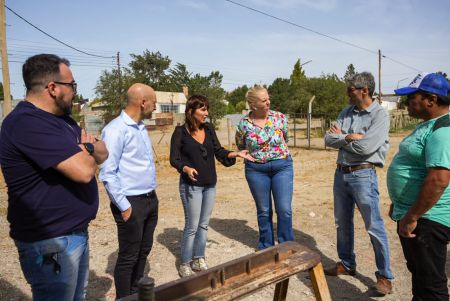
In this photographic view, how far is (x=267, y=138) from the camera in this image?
13.8ft

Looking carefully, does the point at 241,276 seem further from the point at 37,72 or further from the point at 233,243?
the point at 233,243

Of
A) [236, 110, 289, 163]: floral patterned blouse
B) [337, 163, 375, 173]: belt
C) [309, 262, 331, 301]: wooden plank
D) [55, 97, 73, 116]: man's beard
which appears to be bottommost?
[309, 262, 331, 301]: wooden plank

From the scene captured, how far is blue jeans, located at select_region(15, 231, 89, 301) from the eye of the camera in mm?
1989

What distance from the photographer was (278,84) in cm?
4566

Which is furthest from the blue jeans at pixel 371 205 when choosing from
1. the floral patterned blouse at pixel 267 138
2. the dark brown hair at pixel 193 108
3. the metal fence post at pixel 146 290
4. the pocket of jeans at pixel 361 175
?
the metal fence post at pixel 146 290

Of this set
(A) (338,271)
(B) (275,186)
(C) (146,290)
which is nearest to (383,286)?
(A) (338,271)

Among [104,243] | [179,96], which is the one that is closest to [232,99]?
[179,96]

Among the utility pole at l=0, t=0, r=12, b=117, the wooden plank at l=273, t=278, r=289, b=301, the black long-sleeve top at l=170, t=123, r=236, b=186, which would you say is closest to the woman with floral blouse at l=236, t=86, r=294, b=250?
the black long-sleeve top at l=170, t=123, r=236, b=186

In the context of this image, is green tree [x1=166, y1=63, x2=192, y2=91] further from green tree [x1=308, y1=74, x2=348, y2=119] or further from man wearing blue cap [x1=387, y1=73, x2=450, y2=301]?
man wearing blue cap [x1=387, y1=73, x2=450, y2=301]

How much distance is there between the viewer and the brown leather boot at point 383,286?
3508 mm

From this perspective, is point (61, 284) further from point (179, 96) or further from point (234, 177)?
point (179, 96)

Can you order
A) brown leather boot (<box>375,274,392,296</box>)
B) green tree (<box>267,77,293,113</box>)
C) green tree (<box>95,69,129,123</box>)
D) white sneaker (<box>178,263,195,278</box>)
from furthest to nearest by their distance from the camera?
green tree (<box>267,77,293,113</box>) → green tree (<box>95,69,129,123</box>) → white sneaker (<box>178,263,195,278</box>) → brown leather boot (<box>375,274,392,296</box>)

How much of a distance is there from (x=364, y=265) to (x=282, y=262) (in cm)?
218

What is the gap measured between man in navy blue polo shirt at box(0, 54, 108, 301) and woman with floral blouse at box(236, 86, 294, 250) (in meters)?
2.38
